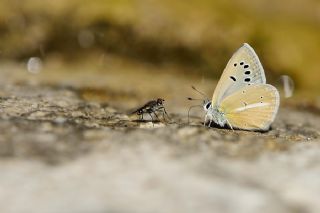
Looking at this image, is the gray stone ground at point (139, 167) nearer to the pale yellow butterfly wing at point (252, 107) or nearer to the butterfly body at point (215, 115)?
the pale yellow butterfly wing at point (252, 107)

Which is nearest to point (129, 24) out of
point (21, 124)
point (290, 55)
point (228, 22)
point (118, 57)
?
point (118, 57)

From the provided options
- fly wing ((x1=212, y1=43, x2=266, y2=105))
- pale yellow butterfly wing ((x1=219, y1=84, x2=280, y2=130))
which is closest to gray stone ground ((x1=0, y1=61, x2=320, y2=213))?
pale yellow butterfly wing ((x1=219, y1=84, x2=280, y2=130))

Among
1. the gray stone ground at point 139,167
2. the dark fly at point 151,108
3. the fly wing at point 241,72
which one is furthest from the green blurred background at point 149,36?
the gray stone ground at point 139,167

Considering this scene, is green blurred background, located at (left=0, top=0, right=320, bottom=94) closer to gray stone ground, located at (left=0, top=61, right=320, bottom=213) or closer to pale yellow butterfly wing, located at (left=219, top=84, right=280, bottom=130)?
pale yellow butterfly wing, located at (left=219, top=84, right=280, bottom=130)

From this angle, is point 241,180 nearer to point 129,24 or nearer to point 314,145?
point 314,145

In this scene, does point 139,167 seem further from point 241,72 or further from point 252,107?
point 252,107

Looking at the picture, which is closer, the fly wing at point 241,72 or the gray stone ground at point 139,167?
the gray stone ground at point 139,167
